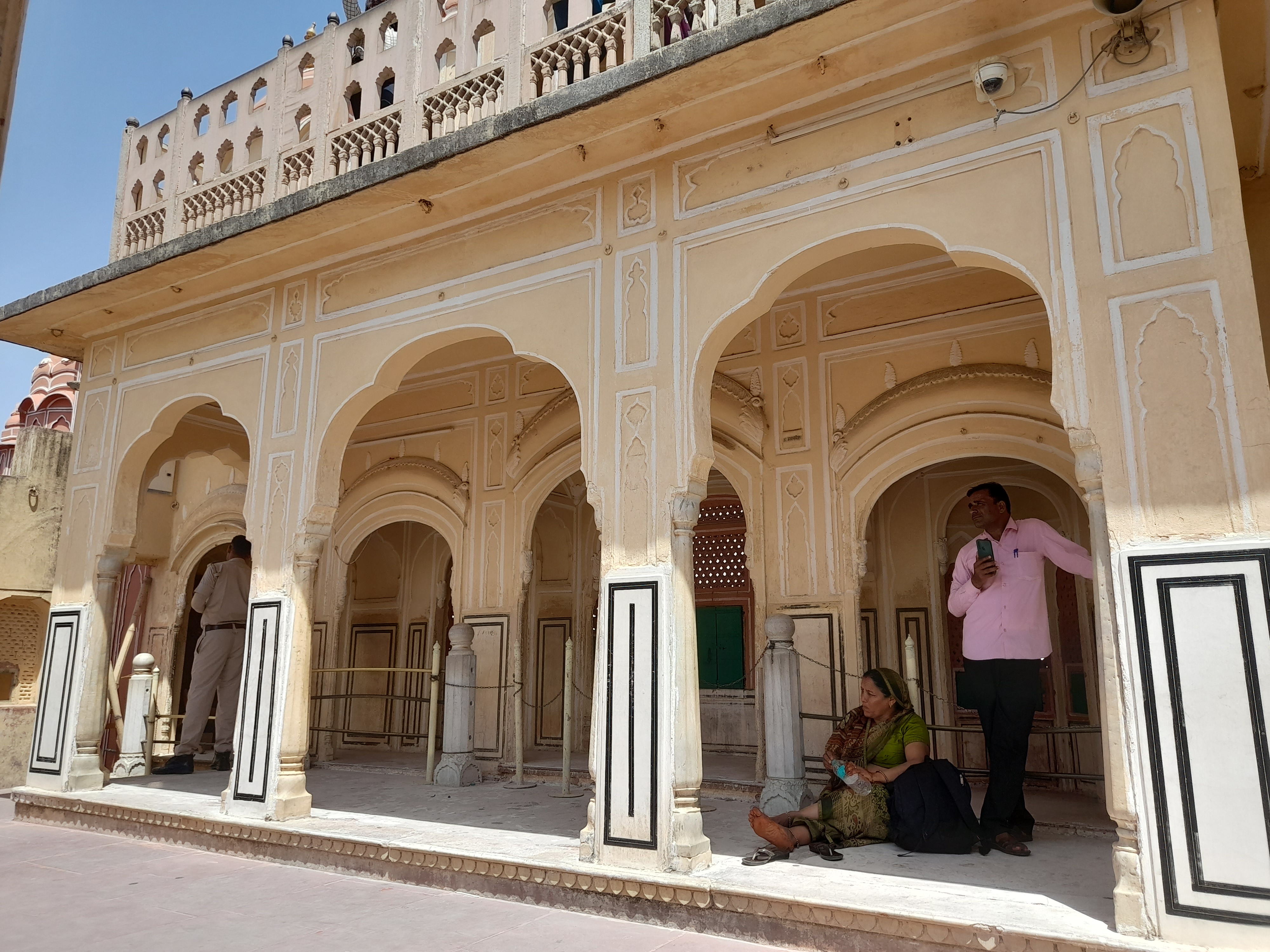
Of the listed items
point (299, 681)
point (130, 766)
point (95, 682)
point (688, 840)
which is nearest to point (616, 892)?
point (688, 840)

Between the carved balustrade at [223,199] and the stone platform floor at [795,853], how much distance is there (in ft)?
14.6

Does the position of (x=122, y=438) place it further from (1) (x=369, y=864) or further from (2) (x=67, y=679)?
(1) (x=369, y=864)

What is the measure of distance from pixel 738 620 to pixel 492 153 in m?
6.25

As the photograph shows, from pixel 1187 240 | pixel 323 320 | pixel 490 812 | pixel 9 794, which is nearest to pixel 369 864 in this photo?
pixel 490 812

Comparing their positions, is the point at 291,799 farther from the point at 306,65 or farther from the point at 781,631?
the point at 306,65

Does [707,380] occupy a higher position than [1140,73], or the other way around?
[1140,73]

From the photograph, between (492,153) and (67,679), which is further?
(67,679)

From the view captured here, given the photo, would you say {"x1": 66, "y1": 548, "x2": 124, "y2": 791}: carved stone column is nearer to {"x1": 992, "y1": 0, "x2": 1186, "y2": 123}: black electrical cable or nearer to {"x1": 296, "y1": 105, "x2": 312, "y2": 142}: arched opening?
{"x1": 296, "y1": 105, "x2": 312, "y2": 142}: arched opening

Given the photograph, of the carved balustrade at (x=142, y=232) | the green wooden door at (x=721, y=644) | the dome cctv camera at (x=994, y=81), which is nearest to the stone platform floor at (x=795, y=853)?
the green wooden door at (x=721, y=644)

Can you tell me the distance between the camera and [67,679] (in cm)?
752

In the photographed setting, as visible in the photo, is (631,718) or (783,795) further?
(783,795)

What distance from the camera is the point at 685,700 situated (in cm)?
458

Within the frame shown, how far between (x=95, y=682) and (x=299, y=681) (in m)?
2.52

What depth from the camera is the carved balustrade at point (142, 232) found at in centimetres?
745
